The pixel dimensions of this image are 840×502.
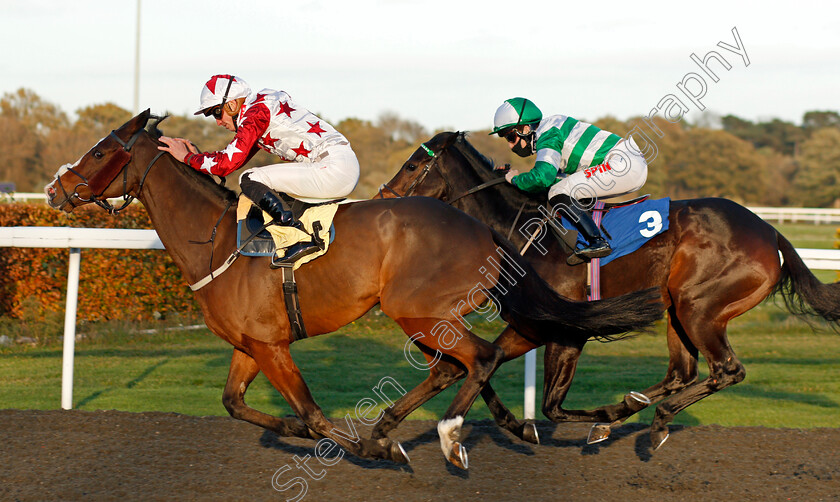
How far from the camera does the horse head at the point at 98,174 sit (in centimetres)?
391

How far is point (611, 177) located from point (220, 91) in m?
2.13

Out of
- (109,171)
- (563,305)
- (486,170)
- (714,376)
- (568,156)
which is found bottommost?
(714,376)

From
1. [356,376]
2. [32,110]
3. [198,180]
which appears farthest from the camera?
[32,110]

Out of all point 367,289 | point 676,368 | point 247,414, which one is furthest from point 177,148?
point 676,368

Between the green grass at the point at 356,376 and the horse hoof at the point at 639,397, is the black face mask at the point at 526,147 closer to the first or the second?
the horse hoof at the point at 639,397

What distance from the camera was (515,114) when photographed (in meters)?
4.46

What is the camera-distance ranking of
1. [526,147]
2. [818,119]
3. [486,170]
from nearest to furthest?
[526,147] < [486,170] < [818,119]

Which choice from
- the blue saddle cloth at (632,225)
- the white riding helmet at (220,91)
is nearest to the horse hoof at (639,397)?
the blue saddle cloth at (632,225)

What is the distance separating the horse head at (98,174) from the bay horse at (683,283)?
75.0 inches

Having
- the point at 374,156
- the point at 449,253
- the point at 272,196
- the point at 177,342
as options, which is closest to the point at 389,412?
the point at 449,253

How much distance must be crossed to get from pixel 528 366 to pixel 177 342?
437 centimetres

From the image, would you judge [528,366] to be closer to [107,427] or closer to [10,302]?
[107,427]

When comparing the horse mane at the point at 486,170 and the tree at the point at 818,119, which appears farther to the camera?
the tree at the point at 818,119

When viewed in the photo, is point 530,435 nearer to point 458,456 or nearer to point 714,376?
point 458,456
